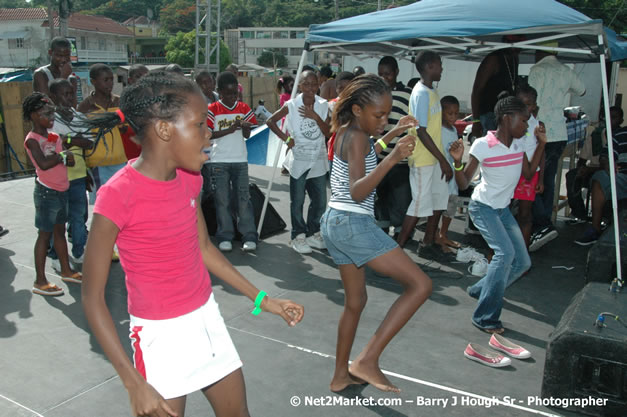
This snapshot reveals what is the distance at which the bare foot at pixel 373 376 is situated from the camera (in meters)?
3.40

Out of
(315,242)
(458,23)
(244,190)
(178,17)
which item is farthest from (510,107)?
(178,17)

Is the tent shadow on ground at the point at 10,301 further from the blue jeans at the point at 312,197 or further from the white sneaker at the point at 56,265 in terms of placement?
the blue jeans at the point at 312,197

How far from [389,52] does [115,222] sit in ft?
23.6

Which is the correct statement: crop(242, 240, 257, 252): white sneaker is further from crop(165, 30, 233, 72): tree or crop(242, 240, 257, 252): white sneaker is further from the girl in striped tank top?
crop(165, 30, 233, 72): tree

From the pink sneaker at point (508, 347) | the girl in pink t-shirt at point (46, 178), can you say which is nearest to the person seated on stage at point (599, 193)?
the pink sneaker at point (508, 347)

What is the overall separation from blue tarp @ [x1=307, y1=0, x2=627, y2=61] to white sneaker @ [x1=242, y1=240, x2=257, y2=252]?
7.54 ft

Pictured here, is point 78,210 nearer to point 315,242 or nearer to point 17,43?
point 315,242

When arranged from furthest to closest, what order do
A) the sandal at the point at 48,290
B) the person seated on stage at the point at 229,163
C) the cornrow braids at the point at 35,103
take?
the person seated on stage at the point at 229,163
the sandal at the point at 48,290
the cornrow braids at the point at 35,103

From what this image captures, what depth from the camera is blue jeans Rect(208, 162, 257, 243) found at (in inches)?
247

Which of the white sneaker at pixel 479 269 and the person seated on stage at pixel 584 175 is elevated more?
the person seated on stage at pixel 584 175

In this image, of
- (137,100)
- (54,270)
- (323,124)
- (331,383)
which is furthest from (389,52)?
(137,100)

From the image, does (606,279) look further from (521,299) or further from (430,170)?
(430,170)

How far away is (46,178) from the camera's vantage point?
4879 millimetres

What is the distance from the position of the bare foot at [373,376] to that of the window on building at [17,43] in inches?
2950
